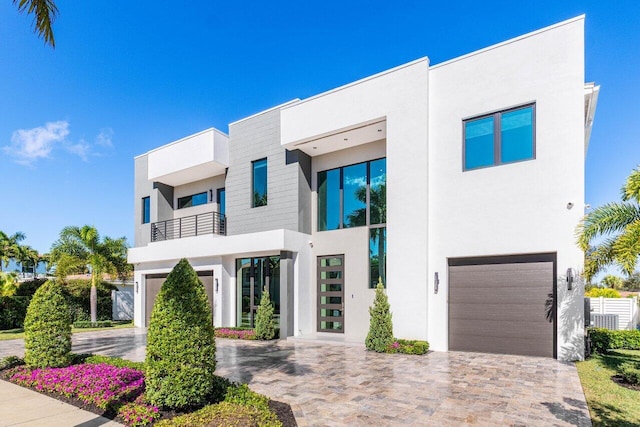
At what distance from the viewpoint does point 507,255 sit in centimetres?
966

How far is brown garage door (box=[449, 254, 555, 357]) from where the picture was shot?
9.20 meters

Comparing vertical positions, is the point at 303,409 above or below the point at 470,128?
below

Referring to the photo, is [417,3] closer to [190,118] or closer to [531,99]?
[531,99]

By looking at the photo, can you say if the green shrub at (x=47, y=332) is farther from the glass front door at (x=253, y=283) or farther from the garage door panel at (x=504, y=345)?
the garage door panel at (x=504, y=345)

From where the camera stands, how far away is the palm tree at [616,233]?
21.4 feet

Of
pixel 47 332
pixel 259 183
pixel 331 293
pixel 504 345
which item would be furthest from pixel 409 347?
pixel 259 183

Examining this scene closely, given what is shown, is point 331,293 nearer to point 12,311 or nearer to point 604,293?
point 604,293

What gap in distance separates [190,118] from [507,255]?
49.7 feet

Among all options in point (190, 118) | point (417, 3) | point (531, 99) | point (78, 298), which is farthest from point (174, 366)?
point (78, 298)

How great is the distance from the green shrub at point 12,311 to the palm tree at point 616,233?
23213mm

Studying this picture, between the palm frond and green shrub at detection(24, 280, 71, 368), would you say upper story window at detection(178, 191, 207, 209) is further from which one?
the palm frond

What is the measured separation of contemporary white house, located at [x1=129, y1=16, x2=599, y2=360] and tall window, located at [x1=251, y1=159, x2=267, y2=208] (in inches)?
2.5

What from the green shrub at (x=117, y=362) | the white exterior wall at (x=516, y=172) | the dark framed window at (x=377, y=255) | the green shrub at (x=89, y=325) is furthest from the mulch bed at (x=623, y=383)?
the green shrub at (x=89, y=325)

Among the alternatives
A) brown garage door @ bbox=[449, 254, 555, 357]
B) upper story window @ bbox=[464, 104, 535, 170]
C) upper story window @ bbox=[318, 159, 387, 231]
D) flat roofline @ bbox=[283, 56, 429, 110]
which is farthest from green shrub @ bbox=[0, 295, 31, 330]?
upper story window @ bbox=[464, 104, 535, 170]
